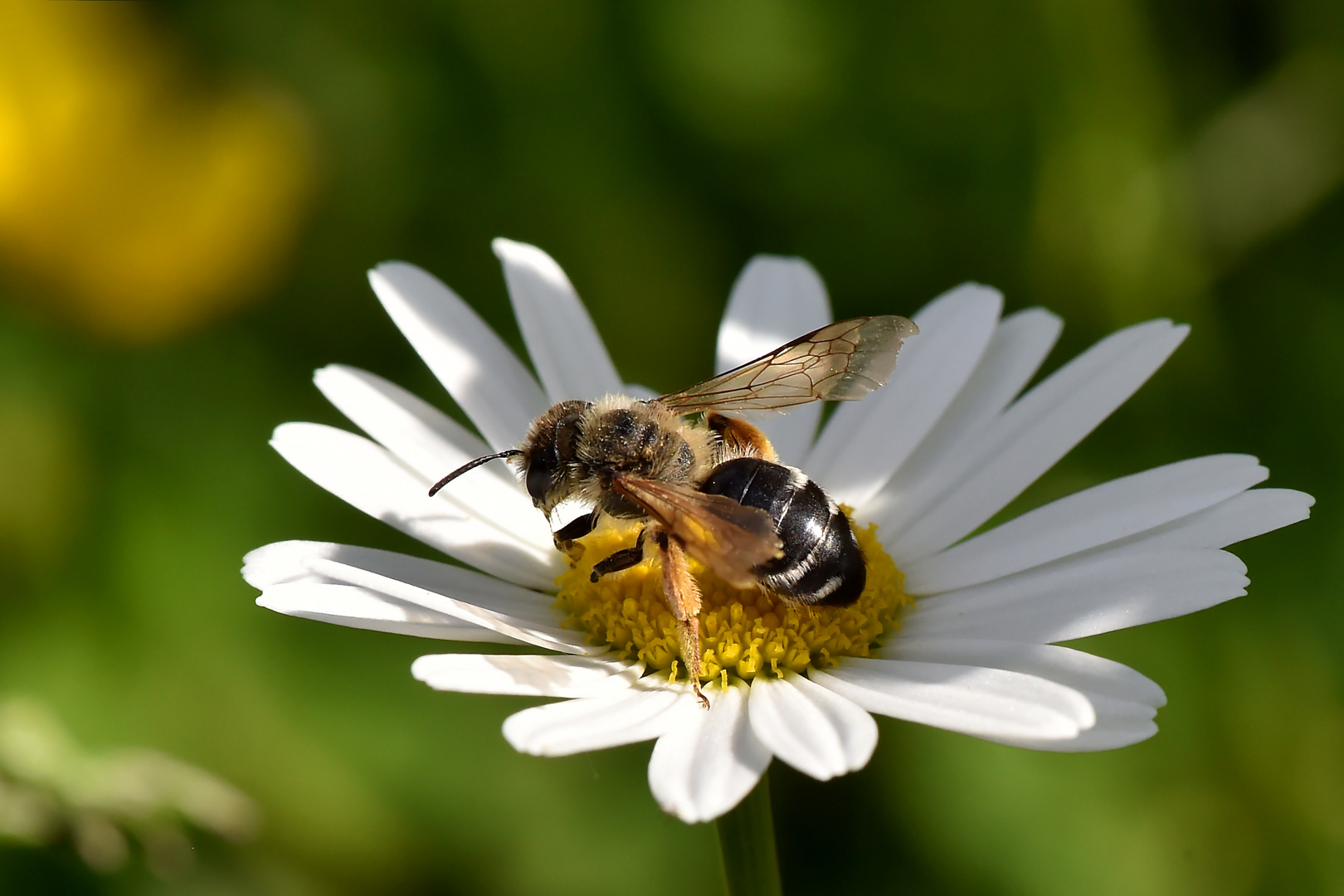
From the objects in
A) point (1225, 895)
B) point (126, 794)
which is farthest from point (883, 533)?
point (126, 794)

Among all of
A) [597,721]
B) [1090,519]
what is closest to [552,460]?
[597,721]

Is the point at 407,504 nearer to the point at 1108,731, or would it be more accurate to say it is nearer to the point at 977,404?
the point at 977,404

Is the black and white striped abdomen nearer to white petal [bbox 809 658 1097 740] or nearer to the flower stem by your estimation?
white petal [bbox 809 658 1097 740]

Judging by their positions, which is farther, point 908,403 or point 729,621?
point 908,403

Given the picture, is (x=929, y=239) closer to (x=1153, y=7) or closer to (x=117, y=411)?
(x=1153, y=7)

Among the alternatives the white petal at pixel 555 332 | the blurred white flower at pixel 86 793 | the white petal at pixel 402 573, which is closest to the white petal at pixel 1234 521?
the white petal at pixel 402 573

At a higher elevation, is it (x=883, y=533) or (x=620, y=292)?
(x=620, y=292)

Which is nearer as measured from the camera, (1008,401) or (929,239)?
(1008,401)
